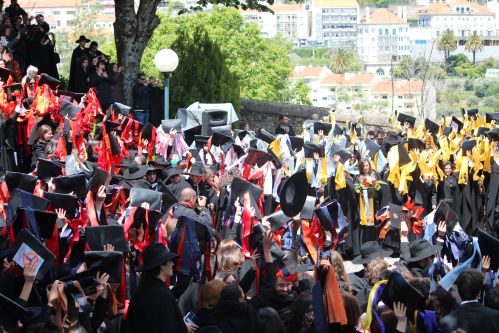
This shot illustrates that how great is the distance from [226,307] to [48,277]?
5.29ft

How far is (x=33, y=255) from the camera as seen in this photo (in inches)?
323

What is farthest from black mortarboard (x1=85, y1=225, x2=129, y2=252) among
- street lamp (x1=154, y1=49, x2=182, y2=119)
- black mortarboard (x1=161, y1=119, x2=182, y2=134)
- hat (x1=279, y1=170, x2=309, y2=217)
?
street lamp (x1=154, y1=49, x2=182, y2=119)

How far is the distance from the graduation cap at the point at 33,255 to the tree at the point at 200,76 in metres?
15.8

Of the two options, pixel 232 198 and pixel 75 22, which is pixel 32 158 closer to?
pixel 232 198

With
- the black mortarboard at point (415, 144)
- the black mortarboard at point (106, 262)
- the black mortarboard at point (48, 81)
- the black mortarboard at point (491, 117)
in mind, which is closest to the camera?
the black mortarboard at point (106, 262)

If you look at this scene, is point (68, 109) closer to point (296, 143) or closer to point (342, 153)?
point (296, 143)

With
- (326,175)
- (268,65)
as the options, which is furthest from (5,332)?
(268,65)

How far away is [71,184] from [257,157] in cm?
381

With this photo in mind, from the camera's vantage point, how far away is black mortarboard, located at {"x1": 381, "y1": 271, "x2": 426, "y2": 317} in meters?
8.11

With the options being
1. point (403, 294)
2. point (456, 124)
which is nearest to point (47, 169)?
point (403, 294)

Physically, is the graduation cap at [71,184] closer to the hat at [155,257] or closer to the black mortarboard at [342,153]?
the hat at [155,257]

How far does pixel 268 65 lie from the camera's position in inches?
2862

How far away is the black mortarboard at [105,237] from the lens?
889 cm

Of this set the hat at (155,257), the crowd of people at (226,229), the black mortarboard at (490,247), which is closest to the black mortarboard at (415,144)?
the crowd of people at (226,229)
